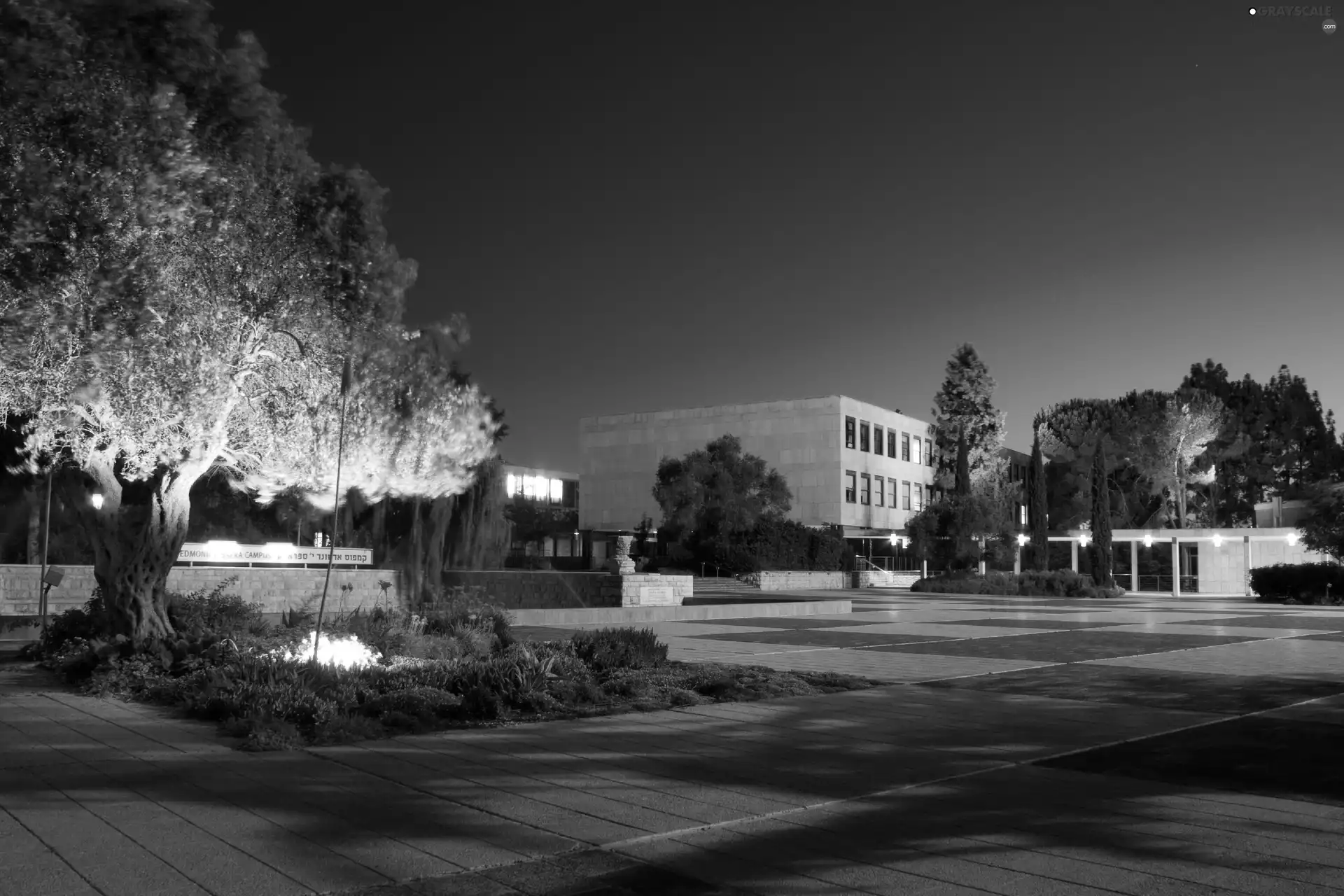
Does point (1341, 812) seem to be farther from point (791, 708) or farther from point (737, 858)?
point (791, 708)

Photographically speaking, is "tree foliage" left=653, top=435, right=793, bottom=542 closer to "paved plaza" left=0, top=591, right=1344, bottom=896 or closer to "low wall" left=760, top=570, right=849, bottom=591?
"low wall" left=760, top=570, right=849, bottom=591

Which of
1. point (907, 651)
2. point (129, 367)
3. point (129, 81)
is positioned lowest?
point (907, 651)

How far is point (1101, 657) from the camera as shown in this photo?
630 inches

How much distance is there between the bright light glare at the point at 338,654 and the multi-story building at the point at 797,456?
5397 centimetres

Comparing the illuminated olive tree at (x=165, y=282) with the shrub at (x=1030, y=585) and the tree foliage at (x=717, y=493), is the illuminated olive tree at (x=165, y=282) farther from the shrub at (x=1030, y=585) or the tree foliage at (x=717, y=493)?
the tree foliage at (x=717, y=493)

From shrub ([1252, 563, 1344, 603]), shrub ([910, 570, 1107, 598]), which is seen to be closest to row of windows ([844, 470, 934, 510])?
shrub ([910, 570, 1107, 598])

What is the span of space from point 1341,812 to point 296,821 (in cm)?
586

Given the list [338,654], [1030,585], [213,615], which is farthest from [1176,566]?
[338,654]

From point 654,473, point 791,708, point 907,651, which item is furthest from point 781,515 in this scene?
point 791,708

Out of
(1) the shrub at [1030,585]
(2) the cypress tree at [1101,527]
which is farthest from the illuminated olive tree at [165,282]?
(2) the cypress tree at [1101,527]

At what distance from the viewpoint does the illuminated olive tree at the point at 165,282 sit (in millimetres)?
10352

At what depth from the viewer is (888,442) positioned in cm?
7112

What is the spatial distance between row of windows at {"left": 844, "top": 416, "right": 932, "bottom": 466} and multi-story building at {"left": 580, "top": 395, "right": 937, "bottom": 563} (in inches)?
3.4

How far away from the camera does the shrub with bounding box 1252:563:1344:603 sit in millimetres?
37844
